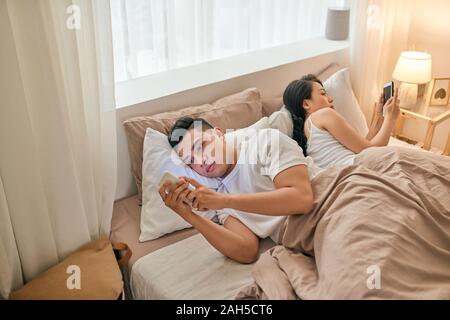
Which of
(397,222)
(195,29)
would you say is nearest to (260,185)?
(397,222)

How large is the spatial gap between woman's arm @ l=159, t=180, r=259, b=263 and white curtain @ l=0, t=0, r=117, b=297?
286 millimetres

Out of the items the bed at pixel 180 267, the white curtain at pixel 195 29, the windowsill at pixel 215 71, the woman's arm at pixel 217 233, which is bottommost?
the bed at pixel 180 267

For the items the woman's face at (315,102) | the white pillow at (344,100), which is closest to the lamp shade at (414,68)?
the white pillow at (344,100)

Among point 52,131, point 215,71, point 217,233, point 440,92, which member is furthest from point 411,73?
point 52,131

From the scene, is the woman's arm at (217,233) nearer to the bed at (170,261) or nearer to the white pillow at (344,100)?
the bed at (170,261)

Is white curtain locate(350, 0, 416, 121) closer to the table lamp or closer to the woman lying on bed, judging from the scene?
the table lamp

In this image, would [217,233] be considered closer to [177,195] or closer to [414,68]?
[177,195]

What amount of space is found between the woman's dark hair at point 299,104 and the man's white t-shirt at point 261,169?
13.8 inches

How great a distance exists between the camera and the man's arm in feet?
4.72

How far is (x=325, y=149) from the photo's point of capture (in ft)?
6.37

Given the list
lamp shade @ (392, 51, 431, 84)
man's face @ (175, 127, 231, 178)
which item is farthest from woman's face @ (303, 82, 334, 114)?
lamp shade @ (392, 51, 431, 84)

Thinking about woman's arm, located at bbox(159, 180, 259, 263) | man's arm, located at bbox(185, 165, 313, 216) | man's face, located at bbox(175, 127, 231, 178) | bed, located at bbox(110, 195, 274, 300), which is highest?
man's face, located at bbox(175, 127, 231, 178)

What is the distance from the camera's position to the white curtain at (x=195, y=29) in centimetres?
204

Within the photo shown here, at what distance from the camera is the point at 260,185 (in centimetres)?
162
